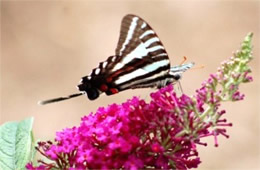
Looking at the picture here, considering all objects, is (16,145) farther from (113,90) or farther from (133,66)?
(133,66)

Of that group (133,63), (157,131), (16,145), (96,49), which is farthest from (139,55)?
(96,49)

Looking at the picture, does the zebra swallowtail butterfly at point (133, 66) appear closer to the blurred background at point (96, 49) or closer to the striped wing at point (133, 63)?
the striped wing at point (133, 63)

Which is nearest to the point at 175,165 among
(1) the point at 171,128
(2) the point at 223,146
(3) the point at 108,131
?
(1) the point at 171,128

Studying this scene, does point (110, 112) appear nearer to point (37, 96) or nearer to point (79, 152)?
point (79, 152)

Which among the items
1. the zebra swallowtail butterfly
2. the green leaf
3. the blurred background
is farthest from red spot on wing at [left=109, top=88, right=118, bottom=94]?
the blurred background

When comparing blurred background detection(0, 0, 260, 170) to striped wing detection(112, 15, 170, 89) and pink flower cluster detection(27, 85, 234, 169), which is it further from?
pink flower cluster detection(27, 85, 234, 169)

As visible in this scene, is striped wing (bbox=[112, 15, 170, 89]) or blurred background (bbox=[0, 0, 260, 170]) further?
blurred background (bbox=[0, 0, 260, 170])

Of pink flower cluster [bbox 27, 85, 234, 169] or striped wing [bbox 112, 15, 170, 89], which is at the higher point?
striped wing [bbox 112, 15, 170, 89]

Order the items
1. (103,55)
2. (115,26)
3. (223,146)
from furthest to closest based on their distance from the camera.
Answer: (115,26)
(103,55)
(223,146)

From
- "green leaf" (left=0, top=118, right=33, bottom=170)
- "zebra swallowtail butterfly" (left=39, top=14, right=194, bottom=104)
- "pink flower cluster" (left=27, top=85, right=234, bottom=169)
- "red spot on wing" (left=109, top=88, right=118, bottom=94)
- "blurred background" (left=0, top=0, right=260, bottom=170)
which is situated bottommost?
"pink flower cluster" (left=27, top=85, right=234, bottom=169)
